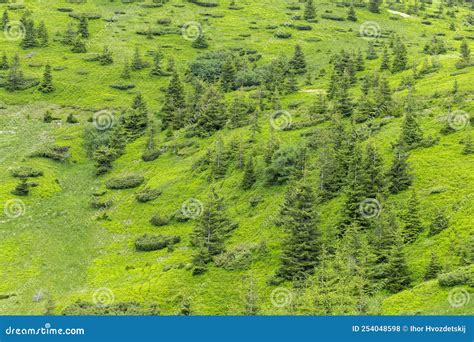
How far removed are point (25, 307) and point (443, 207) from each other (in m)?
51.2

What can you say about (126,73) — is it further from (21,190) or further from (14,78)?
(21,190)

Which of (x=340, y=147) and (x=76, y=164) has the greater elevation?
(x=340, y=147)

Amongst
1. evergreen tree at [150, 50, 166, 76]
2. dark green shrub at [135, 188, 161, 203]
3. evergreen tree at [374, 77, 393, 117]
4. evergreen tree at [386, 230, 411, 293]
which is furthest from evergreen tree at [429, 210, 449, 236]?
evergreen tree at [150, 50, 166, 76]

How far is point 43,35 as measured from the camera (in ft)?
640

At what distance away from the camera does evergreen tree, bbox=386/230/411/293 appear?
59.4m

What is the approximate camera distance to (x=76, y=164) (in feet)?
427

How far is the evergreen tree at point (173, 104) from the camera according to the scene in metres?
141

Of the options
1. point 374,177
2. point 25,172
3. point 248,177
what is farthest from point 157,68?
point 374,177

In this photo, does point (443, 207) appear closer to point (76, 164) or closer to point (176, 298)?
point (176, 298)

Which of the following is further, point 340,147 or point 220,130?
point 220,130

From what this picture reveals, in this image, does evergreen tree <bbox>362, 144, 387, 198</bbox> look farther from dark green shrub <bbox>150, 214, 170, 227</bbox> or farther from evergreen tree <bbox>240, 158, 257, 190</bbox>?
dark green shrub <bbox>150, 214, 170, 227</bbox>

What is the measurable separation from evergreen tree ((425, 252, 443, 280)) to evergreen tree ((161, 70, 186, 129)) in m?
87.6

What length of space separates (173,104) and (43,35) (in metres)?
73.3
